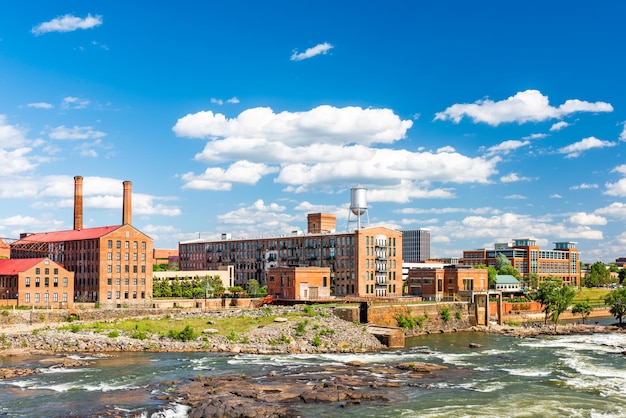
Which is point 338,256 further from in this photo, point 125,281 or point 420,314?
point 125,281

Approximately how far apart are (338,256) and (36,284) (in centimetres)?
5617

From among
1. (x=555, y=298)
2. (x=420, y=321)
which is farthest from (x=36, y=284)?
(x=555, y=298)

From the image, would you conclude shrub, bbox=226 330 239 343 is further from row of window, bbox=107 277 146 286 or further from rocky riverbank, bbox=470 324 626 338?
rocky riverbank, bbox=470 324 626 338

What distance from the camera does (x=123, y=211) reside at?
124 m

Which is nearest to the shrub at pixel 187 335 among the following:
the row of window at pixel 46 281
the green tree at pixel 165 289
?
the row of window at pixel 46 281

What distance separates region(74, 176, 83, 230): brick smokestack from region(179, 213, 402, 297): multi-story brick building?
41.3m

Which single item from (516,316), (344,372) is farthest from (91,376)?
(516,316)

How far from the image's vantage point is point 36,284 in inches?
3895

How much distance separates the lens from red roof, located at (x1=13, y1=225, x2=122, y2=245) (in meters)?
114

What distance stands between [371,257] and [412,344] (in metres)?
45.9

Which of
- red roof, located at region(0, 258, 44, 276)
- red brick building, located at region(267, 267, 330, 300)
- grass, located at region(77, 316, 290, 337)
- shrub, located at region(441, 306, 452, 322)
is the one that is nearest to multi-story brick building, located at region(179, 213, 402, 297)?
red brick building, located at region(267, 267, 330, 300)

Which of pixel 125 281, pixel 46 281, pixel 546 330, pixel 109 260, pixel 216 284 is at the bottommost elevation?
pixel 546 330

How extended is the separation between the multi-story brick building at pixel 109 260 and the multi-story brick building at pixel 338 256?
113 ft

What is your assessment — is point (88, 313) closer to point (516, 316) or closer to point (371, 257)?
point (371, 257)
